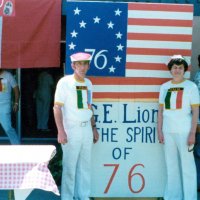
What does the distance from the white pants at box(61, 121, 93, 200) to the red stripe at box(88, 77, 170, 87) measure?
1.76 ft

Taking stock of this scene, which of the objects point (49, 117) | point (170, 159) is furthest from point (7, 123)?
point (170, 159)

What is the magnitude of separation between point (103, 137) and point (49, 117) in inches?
161

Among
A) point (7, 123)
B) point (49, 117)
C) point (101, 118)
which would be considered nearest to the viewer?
point (101, 118)

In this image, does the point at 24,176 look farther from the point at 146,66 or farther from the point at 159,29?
the point at 159,29

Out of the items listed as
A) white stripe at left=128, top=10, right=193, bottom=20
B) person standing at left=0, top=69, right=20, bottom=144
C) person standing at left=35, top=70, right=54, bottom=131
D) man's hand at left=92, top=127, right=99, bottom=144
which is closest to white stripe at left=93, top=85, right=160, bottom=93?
man's hand at left=92, top=127, right=99, bottom=144

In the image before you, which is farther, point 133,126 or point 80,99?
point 133,126

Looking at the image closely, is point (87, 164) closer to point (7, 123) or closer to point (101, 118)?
point (101, 118)

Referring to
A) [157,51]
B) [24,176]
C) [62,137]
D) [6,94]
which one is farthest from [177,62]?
[6,94]

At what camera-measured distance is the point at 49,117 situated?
32.3ft

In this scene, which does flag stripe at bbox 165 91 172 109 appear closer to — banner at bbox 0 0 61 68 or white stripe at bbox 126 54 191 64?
white stripe at bbox 126 54 191 64

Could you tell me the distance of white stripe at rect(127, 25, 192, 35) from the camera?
18.9 ft

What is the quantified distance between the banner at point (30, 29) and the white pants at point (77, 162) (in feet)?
4.07

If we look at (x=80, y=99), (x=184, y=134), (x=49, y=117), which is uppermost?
(x=80, y=99)

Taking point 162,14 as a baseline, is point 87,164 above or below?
below
